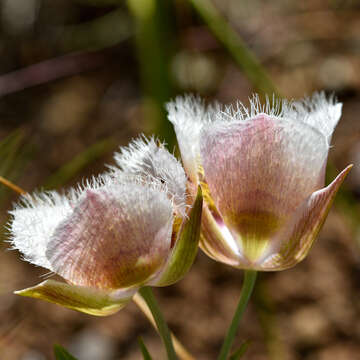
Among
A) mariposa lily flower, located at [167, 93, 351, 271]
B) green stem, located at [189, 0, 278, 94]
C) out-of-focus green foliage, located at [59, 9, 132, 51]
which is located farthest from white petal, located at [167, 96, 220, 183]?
out-of-focus green foliage, located at [59, 9, 132, 51]

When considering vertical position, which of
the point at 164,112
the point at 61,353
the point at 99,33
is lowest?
the point at 61,353

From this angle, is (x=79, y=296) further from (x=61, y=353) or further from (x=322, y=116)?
(x=322, y=116)

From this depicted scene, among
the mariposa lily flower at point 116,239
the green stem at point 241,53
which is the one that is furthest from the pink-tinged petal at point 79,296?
the green stem at point 241,53

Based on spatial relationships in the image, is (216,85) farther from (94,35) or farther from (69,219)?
(69,219)

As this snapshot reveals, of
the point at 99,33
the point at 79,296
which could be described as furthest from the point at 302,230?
the point at 99,33

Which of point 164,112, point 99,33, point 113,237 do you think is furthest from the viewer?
point 99,33

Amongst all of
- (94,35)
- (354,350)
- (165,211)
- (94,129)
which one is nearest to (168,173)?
(165,211)

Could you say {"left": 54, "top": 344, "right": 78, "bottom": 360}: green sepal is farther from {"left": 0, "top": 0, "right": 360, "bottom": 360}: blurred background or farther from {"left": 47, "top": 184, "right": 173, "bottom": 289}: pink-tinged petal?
{"left": 0, "top": 0, "right": 360, "bottom": 360}: blurred background
